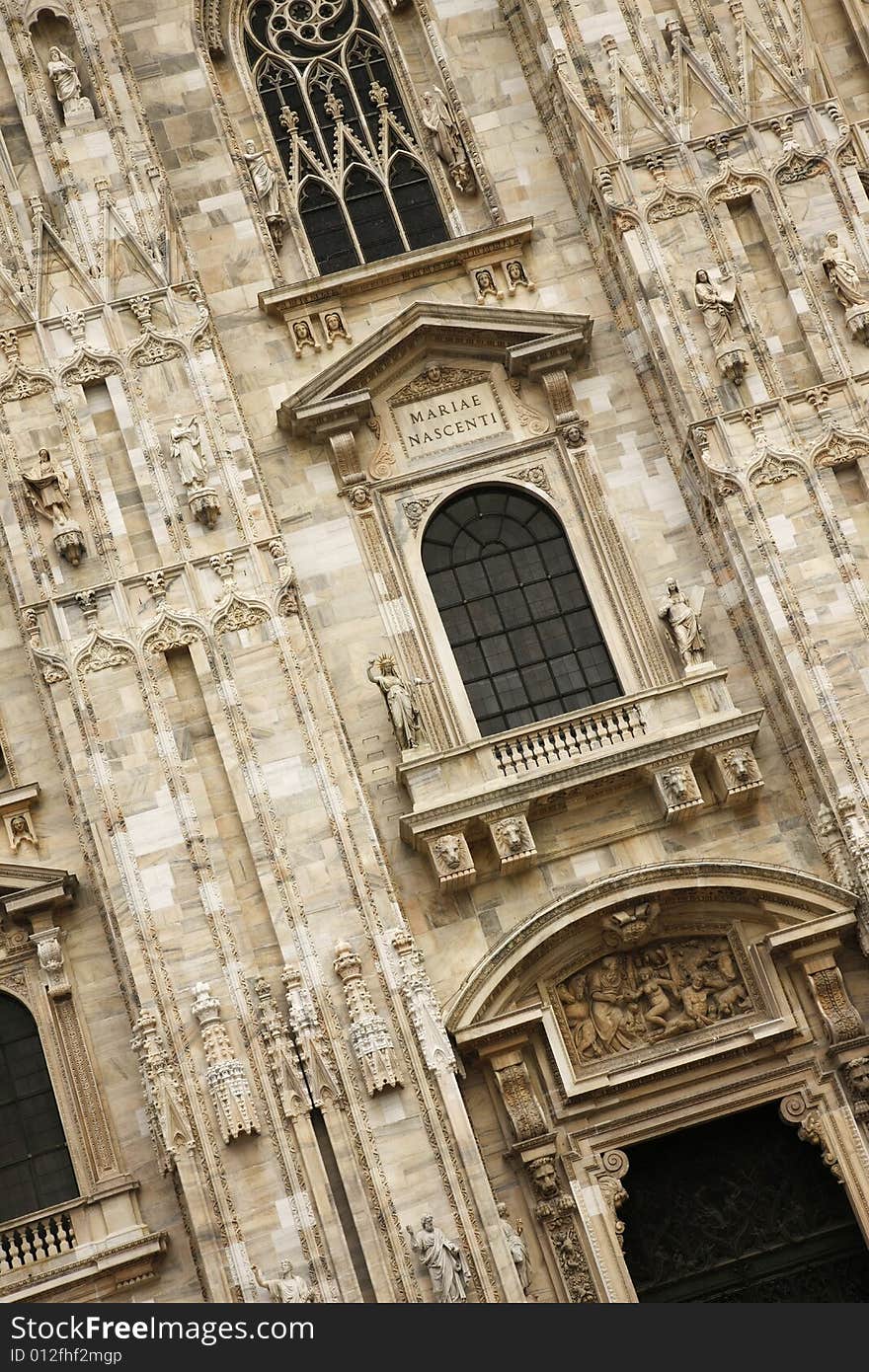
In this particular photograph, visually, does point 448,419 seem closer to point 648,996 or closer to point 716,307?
point 716,307

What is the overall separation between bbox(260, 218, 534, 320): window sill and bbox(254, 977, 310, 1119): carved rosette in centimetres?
705

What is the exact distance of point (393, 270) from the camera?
20.2 meters

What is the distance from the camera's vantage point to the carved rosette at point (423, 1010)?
17.2 m

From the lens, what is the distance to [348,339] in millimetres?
20219

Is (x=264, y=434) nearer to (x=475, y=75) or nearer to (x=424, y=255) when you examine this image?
(x=424, y=255)

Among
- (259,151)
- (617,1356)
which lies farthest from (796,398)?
(617,1356)

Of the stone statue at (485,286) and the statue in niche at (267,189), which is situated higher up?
the statue in niche at (267,189)

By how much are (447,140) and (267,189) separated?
6.47 ft

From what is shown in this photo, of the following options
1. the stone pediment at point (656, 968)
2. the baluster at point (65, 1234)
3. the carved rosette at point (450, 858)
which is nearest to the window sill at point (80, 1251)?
the baluster at point (65, 1234)

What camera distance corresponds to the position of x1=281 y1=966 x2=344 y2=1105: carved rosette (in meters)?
17.1

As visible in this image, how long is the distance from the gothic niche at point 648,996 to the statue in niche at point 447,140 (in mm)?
8224

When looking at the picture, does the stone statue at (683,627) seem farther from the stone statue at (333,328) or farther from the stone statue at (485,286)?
the stone statue at (333,328)

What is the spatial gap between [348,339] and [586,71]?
3.64 m

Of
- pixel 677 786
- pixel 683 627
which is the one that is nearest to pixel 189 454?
pixel 683 627
